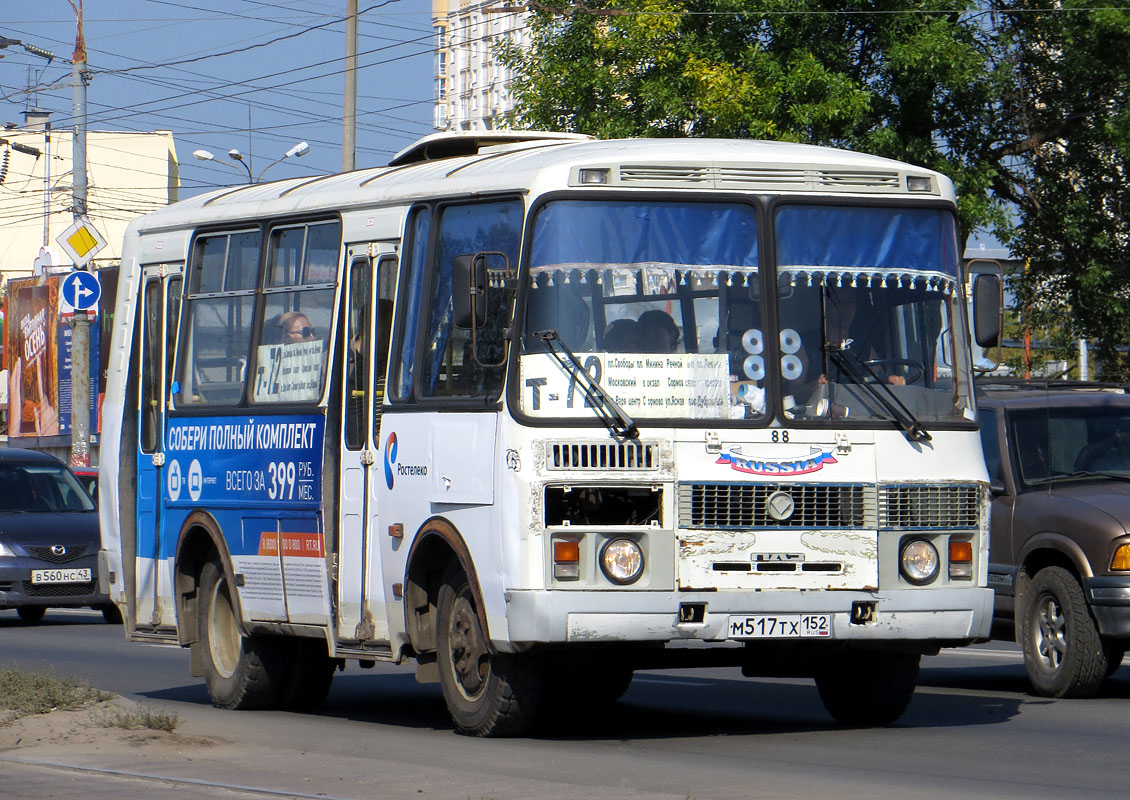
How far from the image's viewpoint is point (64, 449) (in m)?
52.6

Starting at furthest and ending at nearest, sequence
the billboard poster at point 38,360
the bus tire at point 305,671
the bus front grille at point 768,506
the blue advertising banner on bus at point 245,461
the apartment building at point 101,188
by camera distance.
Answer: the apartment building at point 101,188 < the billboard poster at point 38,360 < the bus tire at point 305,671 < the blue advertising banner on bus at point 245,461 < the bus front grille at point 768,506

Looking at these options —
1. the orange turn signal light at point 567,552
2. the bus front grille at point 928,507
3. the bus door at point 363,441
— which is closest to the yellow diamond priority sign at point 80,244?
the bus door at point 363,441

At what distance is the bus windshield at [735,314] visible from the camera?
9.64 meters

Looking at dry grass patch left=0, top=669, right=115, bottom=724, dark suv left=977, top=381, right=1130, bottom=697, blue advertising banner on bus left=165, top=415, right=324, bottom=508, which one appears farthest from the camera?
dark suv left=977, top=381, right=1130, bottom=697

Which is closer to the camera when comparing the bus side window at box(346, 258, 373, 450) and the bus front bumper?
the bus front bumper

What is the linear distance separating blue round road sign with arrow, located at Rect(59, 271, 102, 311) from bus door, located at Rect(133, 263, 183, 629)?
1485 cm

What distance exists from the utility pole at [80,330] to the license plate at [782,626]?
70.2ft

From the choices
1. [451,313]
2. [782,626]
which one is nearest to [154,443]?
[451,313]

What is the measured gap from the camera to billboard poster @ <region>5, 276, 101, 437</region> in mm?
53125

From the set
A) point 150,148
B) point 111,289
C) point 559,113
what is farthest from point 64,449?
point 150,148

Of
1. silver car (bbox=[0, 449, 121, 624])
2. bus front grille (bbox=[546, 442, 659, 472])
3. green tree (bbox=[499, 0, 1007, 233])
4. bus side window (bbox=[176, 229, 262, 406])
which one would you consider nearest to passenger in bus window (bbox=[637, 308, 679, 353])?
bus front grille (bbox=[546, 442, 659, 472])

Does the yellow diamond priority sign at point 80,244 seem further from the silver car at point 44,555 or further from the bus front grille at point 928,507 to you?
the bus front grille at point 928,507

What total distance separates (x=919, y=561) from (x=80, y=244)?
21412 mm

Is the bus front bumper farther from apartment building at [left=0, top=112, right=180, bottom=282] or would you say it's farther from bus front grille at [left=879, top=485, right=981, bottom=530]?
apartment building at [left=0, top=112, right=180, bottom=282]
